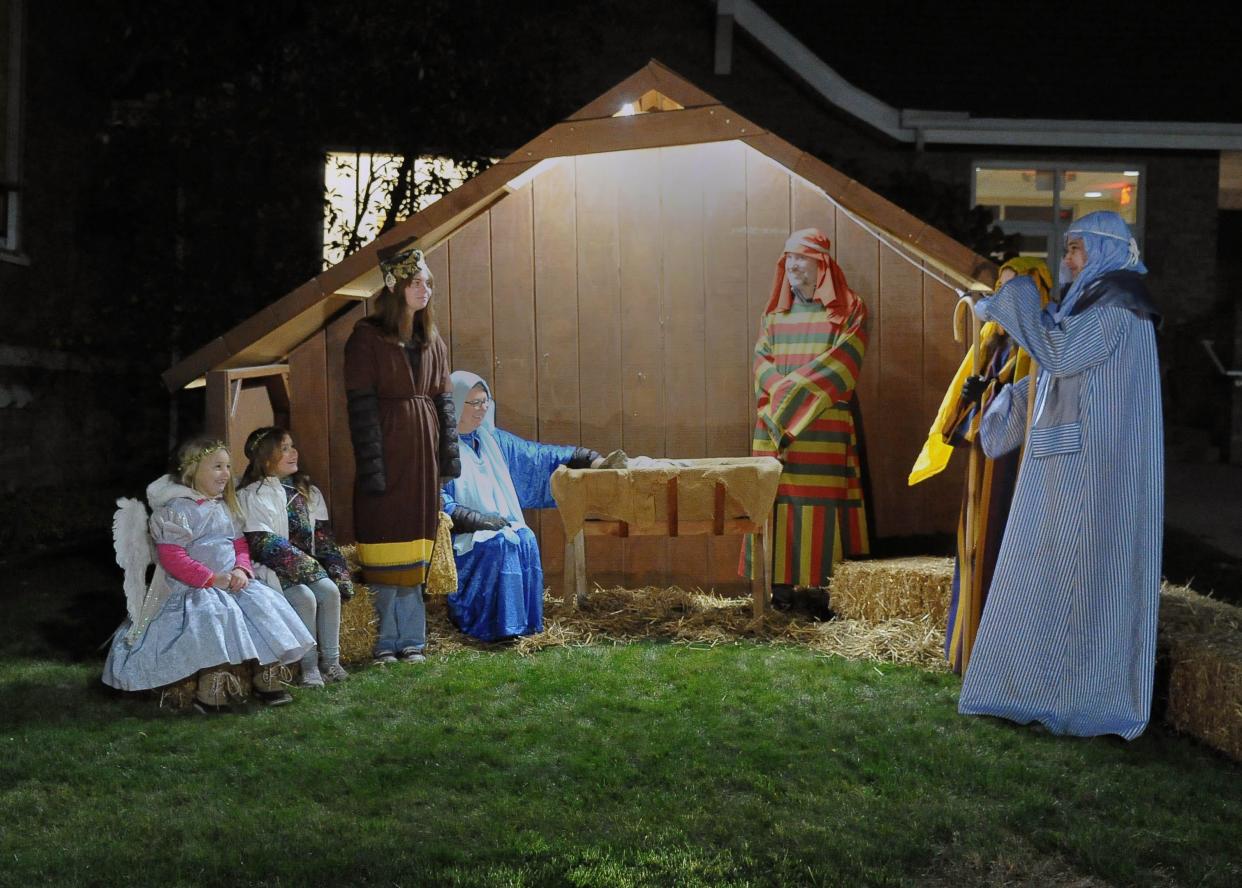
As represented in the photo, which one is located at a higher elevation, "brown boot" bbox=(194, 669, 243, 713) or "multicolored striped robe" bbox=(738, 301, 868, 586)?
"multicolored striped robe" bbox=(738, 301, 868, 586)

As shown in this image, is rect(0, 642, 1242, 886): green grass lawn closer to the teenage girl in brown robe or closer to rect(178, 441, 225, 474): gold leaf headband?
the teenage girl in brown robe

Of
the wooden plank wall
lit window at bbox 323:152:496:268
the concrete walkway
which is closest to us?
the wooden plank wall

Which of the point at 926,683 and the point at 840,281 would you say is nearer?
the point at 926,683

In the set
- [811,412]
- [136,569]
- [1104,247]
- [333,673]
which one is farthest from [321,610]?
[1104,247]

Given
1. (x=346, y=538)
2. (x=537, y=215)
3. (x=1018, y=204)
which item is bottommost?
(x=346, y=538)

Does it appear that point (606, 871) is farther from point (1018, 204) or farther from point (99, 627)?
point (1018, 204)

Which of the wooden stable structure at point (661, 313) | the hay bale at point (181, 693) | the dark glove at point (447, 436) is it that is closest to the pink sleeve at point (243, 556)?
the hay bale at point (181, 693)

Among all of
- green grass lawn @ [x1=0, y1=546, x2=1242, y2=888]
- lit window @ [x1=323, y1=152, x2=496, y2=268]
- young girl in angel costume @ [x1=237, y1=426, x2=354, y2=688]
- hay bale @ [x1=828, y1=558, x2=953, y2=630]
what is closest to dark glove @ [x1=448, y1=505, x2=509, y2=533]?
young girl in angel costume @ [x1=237, y1=426, x2=354, y2=688]

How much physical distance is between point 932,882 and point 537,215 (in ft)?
15.9

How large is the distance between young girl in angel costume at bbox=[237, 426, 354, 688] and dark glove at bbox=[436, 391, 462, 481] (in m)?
0.70

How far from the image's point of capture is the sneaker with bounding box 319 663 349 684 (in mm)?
5668

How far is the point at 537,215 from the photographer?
24.3 feet

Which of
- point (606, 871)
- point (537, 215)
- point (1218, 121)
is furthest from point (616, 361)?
point (1218, 121)

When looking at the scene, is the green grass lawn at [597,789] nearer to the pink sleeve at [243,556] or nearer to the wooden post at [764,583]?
the pink sleeve at [243,556]
